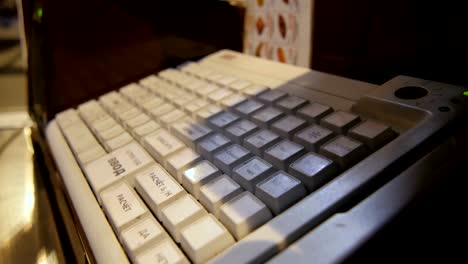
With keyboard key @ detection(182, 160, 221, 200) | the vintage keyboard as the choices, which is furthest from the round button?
keyboard key @ detection(182, 160, 221, 200)

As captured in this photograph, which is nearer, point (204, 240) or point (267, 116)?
point (204, 240)

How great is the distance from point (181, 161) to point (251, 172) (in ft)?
0.26

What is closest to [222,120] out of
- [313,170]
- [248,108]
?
[248,108]

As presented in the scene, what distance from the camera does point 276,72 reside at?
519 mm

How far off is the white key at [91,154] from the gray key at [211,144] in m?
0.14

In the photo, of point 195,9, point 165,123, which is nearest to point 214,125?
point 165,123

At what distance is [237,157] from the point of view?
0.33 meters

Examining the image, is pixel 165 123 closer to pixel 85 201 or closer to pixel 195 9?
pixel 85 201

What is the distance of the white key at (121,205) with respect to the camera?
292 millimetres

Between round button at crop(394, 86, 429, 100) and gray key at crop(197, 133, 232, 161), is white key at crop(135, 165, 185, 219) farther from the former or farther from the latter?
round button at crop(394, 86, 429, 100)

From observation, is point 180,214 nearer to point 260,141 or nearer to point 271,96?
point 260,141

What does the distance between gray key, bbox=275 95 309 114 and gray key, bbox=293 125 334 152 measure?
50mm

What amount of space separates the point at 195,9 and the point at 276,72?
24 cm

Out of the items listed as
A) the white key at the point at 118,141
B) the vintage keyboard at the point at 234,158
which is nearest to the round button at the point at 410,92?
the vintage keyboard at the point at 234,158
